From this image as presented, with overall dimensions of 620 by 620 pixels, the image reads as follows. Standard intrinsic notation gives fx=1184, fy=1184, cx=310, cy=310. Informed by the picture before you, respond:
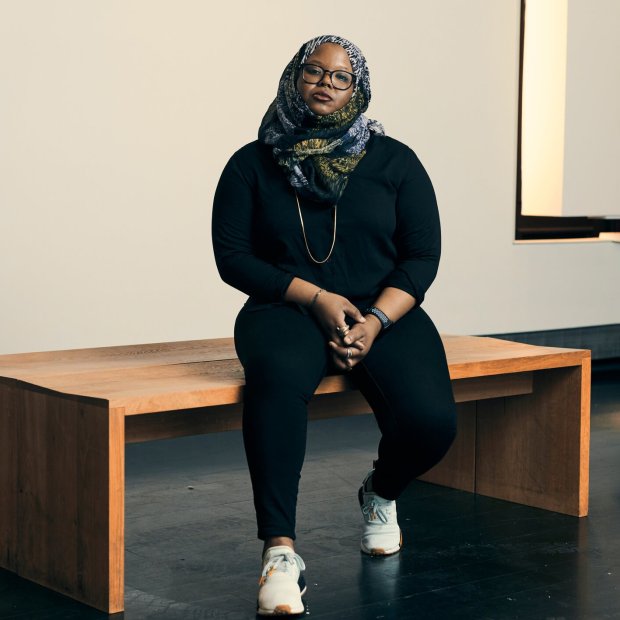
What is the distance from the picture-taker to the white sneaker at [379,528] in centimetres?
238

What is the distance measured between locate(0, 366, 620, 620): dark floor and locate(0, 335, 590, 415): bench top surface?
0.34 meters

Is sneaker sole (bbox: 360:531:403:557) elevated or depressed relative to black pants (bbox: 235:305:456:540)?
depressed

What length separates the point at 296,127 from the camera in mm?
2387

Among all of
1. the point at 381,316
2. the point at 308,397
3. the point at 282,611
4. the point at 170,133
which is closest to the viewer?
the point at 282,611

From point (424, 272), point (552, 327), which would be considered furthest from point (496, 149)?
point (424, 272)

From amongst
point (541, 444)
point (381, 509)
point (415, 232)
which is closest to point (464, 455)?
point (541, 444)

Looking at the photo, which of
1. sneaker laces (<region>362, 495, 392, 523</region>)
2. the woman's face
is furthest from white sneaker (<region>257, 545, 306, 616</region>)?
the woman's face

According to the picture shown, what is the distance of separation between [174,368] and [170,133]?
1569 mm

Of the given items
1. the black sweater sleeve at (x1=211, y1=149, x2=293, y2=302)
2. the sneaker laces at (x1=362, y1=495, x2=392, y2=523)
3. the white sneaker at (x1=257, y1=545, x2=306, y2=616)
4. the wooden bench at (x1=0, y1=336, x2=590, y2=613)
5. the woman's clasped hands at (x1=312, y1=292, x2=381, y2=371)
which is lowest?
the white sneaker at (x1=257, y1=545, x2=306, y2=616)

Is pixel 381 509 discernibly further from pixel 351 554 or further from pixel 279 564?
pixel 279 564

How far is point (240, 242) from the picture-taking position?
235 centimetres

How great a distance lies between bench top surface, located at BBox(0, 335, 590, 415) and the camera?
214 centimetres

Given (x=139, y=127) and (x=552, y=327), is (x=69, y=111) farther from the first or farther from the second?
(x=552, y=327)

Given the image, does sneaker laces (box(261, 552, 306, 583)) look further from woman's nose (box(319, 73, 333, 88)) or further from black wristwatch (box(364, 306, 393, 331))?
woman's nose (box(319, 73, 333, 88))
